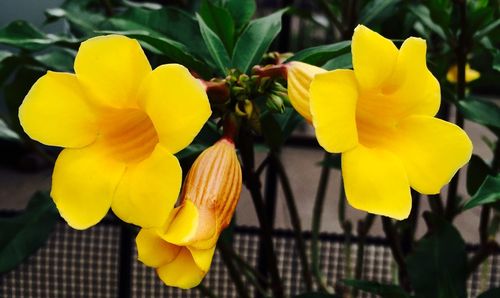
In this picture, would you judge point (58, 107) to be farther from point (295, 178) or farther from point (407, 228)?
point (295, 178)

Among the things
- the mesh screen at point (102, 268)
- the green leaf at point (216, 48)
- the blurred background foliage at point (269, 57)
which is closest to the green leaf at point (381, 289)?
the blurred background foliage at point (269, 57)

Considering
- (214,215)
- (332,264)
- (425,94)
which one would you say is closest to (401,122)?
(425,94)

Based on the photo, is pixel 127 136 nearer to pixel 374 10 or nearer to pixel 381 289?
pixel 381 289

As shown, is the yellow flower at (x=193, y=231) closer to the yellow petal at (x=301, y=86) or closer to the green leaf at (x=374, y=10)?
the yellow petal at (x=301, y=86)

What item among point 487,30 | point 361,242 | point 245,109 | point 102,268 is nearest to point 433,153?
point 245,109

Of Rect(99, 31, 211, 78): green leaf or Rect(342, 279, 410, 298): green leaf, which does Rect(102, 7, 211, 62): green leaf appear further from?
Rect(342, 279, 410, 298): green leaf

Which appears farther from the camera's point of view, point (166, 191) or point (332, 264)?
point (332, 264)
